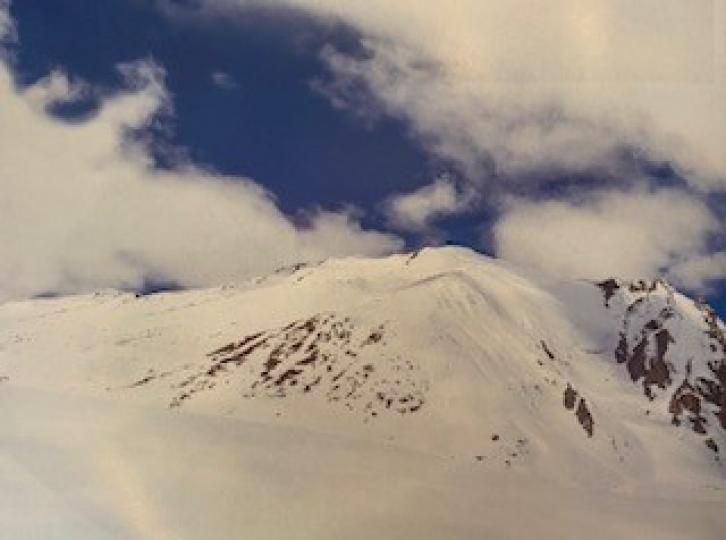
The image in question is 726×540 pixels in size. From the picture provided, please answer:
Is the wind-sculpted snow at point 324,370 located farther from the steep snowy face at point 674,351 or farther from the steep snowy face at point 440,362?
the steep snowy face at point 674,351

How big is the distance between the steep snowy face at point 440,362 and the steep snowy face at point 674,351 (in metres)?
0.15

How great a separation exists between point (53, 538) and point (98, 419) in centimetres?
210

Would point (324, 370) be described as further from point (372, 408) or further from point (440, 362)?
point (440, 362)

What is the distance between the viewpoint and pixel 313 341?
7125 centimetres

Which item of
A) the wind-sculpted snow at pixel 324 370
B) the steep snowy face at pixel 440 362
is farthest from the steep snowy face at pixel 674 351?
the wind-sculpted snow at pixel 324 370

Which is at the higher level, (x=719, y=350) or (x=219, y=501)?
(x=719, y=350)

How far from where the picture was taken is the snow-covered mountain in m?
10.6

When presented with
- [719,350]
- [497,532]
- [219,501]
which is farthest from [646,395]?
[219,501]

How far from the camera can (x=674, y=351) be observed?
7881 centimetres

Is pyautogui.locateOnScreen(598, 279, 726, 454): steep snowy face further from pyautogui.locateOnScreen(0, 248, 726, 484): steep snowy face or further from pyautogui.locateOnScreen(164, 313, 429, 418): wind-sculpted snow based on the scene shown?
pyautogui.locateOnScreen(164, 313, 429, 418): wind-sculpted snow

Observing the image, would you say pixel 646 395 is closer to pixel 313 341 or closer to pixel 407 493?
pixel 313 341

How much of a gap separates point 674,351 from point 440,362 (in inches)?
887

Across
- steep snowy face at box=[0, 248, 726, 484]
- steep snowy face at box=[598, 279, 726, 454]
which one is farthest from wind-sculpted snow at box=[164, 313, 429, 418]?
steep snowy face at box=[598, 279, 726, 454]

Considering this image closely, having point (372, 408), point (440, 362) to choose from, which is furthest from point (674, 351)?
point (372, 408)
